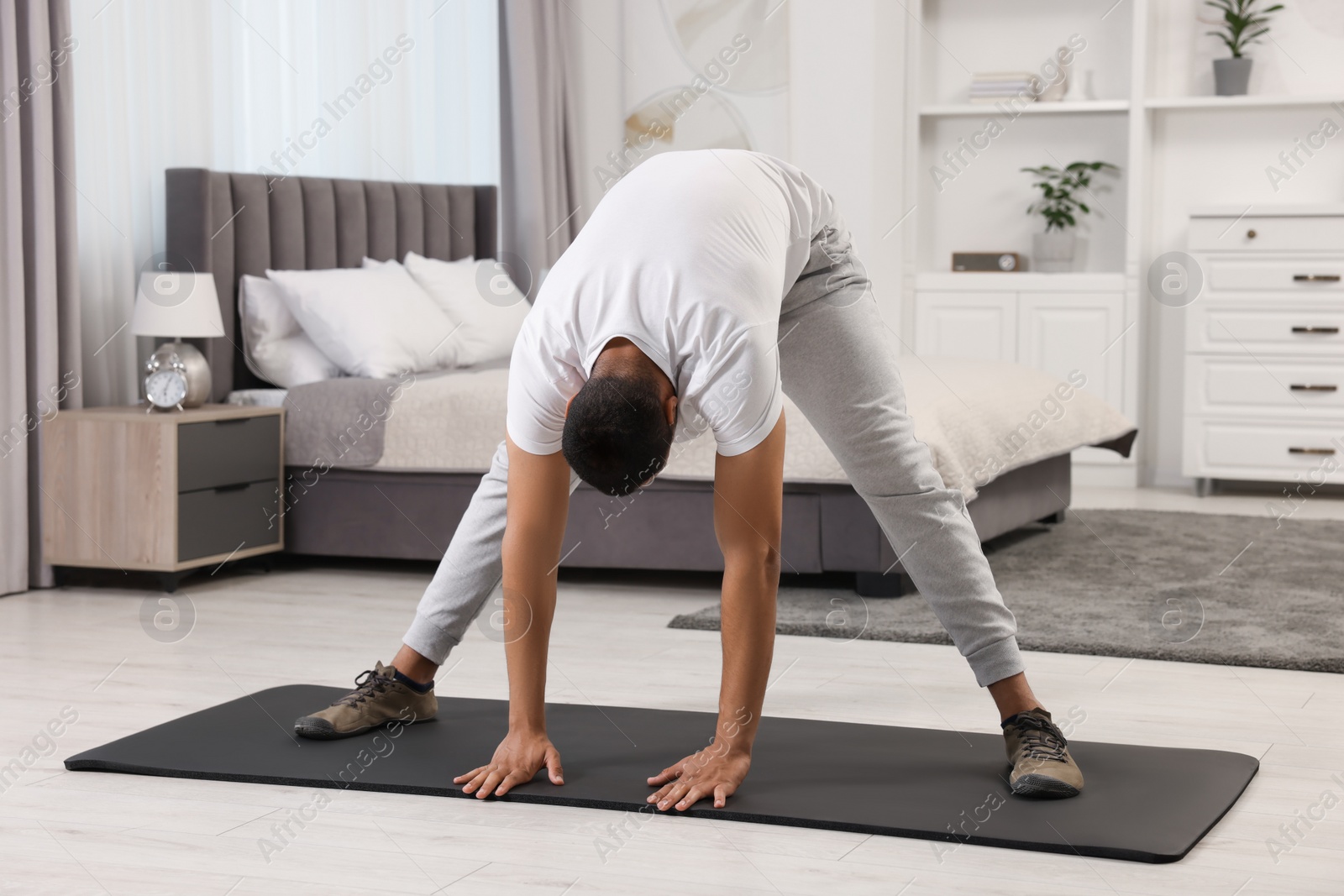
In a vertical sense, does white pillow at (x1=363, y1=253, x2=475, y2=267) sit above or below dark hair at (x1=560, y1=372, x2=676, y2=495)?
above

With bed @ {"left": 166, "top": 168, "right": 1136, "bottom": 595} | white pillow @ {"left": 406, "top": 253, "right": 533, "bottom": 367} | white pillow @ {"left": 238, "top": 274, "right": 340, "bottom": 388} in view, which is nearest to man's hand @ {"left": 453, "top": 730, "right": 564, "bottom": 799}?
bed @ {"left": 166, "top": 168, "right": 1136, "bottom": 595}

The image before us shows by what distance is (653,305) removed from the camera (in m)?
1.83

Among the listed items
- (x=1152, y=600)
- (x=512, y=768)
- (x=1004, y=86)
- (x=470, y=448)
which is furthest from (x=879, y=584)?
(x=1004, y=86)

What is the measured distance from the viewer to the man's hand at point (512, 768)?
212cm

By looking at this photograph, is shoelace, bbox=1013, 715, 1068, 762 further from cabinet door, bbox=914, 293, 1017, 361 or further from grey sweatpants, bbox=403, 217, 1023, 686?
cabinet door, bbox=914, 293, 1017, 361

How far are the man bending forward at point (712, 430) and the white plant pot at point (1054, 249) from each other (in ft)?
13.5

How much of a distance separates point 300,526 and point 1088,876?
2847 mm

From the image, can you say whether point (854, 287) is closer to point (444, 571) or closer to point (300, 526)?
point (444, 571)

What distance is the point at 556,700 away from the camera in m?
2.69

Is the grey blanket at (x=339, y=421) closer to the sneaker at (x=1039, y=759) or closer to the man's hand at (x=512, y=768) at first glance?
the man's hand at (x=512, y=768)

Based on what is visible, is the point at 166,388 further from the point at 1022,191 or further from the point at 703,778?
the point at 1022,191

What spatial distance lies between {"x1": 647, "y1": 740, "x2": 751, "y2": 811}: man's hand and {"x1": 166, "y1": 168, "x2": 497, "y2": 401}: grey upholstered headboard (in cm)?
260

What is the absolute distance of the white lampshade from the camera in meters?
3.91

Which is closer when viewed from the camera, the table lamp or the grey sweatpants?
the grey sweatpants
